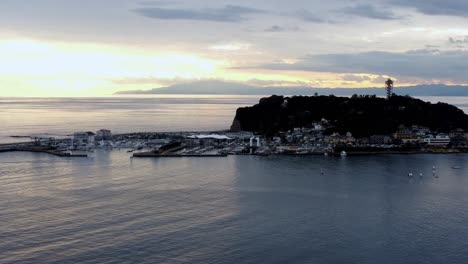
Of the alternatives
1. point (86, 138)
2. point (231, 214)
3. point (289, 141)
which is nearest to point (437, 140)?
point (289, 141)

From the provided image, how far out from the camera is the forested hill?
30.2 meters

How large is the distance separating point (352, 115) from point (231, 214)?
66.0ft

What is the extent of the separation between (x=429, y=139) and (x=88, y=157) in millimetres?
16368

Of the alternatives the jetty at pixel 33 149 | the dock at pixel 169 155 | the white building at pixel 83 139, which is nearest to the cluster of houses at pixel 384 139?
the dock at pixel 169 155

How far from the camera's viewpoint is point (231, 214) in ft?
41.0

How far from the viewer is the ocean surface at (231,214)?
9836 millimetres

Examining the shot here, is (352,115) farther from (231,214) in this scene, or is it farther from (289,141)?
(231,214)

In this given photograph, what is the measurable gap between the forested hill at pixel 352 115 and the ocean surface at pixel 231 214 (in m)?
9.68

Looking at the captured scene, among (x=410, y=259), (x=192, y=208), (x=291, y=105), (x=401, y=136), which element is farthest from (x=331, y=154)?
(x=410, y=259)

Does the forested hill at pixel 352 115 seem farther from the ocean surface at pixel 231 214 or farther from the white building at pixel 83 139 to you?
the white building at pixel 83 139

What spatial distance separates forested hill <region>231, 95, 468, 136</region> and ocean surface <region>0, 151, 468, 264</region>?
968cm

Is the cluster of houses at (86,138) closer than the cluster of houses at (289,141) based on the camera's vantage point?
No

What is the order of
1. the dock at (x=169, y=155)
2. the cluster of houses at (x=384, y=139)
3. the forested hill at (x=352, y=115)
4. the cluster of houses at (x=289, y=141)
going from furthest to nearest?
the forested hill at (x=352, y=115) → the cluster of houses at (x=384, y=139) → the cluster of houses at (x=289, y=141) → the dock at (x=169, y=155)

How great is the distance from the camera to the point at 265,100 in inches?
1431
